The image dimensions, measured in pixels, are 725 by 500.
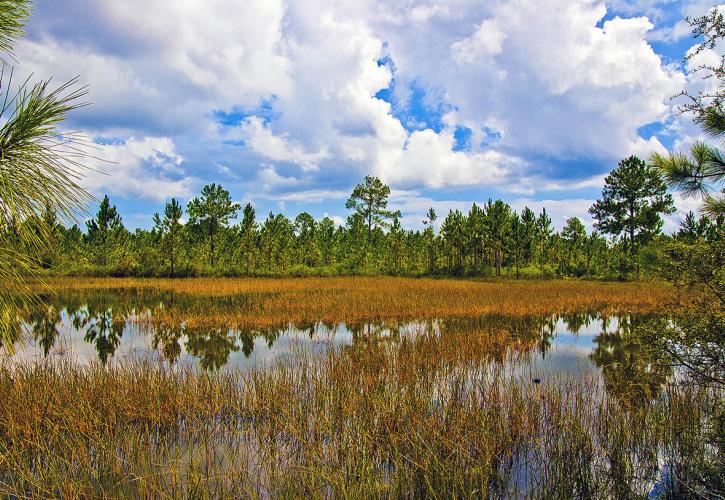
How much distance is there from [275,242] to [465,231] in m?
26.1

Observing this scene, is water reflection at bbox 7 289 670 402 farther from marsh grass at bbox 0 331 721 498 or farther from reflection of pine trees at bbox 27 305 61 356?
marsh grass at bbox 0 331 721 498

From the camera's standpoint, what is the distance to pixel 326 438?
547 centimetres

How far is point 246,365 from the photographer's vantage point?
31.9 ft

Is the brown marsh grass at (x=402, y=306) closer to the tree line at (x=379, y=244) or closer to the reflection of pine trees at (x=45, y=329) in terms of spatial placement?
the reflection of pine trees at (x=45, y=329)

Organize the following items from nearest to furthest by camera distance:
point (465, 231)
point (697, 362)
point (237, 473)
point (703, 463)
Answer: point (237, 473), point (703, 463), point (697, 362), point (465, 231)

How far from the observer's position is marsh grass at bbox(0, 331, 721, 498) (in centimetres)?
423

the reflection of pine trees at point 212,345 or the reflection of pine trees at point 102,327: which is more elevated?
the reflection of pine trees at point 212,345

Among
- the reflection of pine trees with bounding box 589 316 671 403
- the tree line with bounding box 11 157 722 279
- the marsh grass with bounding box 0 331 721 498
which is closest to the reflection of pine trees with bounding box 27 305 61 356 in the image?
A: the marsh grass with bounding box 0 331 721 498

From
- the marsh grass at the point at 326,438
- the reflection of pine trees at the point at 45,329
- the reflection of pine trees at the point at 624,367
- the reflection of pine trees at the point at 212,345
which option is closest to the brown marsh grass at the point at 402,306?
the reflection of pine trees at the point at 212,345

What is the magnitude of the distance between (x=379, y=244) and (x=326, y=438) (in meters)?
54.4

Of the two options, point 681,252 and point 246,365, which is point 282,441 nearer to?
point 246,365

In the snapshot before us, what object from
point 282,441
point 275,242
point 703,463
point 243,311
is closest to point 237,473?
point 282,441

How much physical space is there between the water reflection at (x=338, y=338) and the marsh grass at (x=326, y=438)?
1.83m

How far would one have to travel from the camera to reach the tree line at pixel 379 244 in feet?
143
